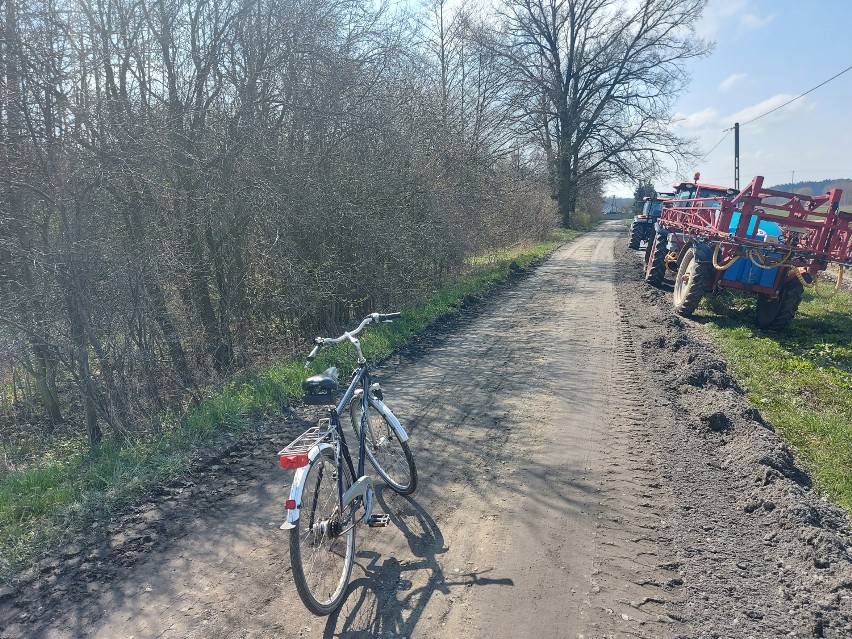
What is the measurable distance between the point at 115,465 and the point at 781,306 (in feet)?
32.1

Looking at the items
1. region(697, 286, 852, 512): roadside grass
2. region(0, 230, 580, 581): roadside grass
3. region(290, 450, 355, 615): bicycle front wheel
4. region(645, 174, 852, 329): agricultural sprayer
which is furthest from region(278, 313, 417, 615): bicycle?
region(645, 174, 852, 329): agricultural sprayer

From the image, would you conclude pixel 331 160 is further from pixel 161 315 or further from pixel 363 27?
pixel 161 315

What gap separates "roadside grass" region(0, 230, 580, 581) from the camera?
3832mm

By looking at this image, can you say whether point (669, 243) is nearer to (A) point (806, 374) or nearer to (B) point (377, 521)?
(A) point (806, 374)

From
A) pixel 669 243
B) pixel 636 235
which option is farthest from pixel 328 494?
pixel 636 235

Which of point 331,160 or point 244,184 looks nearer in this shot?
point 244,184

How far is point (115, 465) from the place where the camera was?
475cm

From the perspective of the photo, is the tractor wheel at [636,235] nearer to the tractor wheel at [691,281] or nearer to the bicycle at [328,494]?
the tractor wheel at [691,281]

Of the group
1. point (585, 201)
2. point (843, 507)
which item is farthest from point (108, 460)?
point (585, 201)

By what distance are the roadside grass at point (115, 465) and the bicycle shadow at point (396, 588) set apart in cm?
198

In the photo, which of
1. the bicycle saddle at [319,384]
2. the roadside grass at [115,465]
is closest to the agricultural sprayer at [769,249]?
the roadside grass at [115,465]

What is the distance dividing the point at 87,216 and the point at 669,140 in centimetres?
3674

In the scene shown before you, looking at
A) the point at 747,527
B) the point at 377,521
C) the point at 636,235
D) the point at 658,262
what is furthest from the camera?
the point at 636,235

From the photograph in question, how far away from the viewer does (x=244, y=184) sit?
8141 mm
